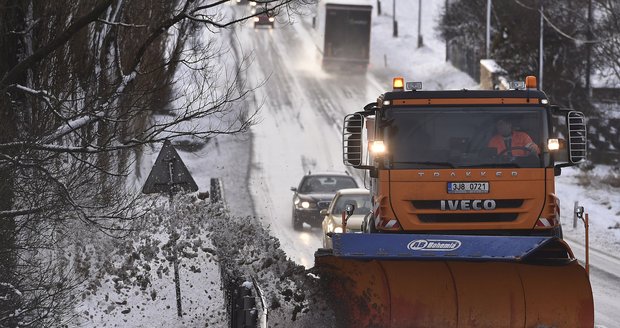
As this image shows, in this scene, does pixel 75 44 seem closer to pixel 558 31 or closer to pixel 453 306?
pixel 453 306

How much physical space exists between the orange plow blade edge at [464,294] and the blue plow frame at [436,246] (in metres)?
0.38

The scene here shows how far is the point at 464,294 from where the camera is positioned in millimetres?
11398

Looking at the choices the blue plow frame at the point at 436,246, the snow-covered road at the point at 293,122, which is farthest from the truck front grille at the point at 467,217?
the snow-covered road at the point at 293,122

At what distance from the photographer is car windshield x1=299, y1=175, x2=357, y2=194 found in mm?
27875

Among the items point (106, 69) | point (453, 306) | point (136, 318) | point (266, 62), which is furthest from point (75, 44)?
point (266, 62)

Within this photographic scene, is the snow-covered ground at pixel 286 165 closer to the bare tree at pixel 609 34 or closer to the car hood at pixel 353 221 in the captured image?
the car hood at pixel 353 221

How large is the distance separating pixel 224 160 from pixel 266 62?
20.0 m

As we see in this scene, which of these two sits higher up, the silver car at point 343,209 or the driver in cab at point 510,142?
the driver in cab at point 510,142

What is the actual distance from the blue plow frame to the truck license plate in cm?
127

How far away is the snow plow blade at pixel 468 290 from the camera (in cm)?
1112

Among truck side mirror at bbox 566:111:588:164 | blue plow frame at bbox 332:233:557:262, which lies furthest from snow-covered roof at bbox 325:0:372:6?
blue plow frame at bbox 332:233:557:262

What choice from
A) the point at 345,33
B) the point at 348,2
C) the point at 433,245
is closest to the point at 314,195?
Result: the point at 433,245

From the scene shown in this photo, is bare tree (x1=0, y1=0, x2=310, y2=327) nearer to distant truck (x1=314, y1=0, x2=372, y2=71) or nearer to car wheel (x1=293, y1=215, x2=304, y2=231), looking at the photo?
car wheel (x1=293, y1=215, x2=304, y2=231)

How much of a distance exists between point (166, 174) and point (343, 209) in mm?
6678
